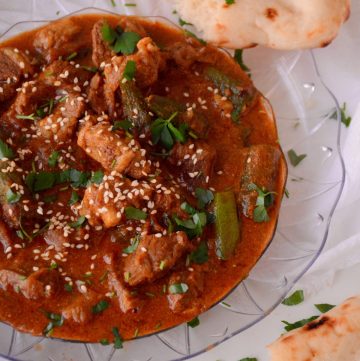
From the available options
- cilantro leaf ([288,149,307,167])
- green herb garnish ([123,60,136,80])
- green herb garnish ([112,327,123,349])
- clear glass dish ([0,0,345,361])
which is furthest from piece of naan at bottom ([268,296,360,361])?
green herb garnish ([123,60,136,80])

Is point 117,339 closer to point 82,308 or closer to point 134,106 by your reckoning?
point 82,308

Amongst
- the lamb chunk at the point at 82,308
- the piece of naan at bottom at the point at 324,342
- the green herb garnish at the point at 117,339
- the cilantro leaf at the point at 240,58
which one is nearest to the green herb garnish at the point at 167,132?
the cilantro leaf at the point at 240,58

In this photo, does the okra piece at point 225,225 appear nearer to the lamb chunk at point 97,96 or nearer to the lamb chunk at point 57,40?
the lamb chunk at point 97,96

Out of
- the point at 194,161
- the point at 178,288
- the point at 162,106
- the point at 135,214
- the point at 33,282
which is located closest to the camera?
the point at 33,282

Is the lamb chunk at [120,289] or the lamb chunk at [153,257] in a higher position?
the lamb chunk at [153,257]

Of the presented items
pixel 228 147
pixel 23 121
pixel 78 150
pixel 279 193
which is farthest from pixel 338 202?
pixel 23 121

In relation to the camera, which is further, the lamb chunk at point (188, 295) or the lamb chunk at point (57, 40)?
the lamb chunk at point (57, 40)

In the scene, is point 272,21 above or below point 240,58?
above

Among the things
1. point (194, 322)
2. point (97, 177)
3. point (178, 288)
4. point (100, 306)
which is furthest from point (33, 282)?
point (194, 322)
